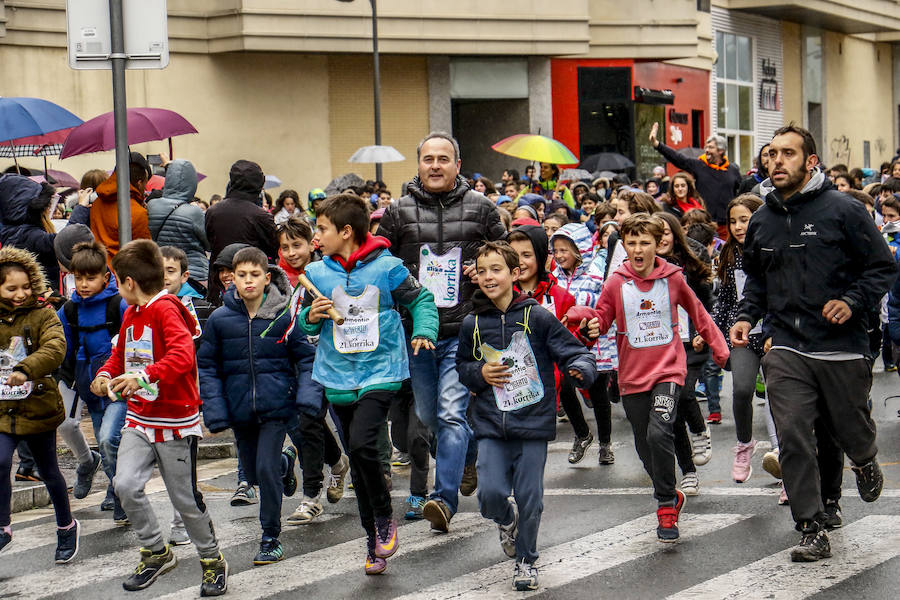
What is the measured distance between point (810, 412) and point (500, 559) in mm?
1741

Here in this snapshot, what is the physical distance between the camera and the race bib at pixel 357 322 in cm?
708

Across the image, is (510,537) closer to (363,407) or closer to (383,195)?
(363,407)

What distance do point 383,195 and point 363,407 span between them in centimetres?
1352

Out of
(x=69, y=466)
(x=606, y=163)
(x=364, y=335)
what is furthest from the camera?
(x=606, y=163)

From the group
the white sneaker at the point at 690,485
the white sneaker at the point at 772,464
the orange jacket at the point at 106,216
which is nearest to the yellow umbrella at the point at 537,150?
the orange jacket at the point at 106,216

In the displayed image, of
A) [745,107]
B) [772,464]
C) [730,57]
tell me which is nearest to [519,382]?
[772,464]

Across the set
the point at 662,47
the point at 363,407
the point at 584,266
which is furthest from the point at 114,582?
the point at 662,47

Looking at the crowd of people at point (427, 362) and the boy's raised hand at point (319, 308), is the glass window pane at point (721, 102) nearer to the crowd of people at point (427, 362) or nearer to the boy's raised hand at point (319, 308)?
the crowd of people at point (427, 362)

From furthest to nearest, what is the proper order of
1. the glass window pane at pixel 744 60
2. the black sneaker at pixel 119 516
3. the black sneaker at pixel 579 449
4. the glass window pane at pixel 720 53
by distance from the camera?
1. the glass window pane at pixel 744 60
2. the glass window pane at pixel 720 53
3. the black sneaker at pixel 579 449
4. the black sneaker at pixel 119 516

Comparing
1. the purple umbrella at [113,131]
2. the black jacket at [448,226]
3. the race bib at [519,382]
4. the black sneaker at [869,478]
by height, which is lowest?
the black sneaker at [869,478]

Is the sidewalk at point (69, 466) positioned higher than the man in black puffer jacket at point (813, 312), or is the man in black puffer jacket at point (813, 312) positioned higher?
the man in black puffer jacket at point (813, 312)

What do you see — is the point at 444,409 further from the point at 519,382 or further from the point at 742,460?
the point at 742,460

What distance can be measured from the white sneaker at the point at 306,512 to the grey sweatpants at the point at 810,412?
2.86 meters

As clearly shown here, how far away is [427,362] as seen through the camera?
7.98 m
